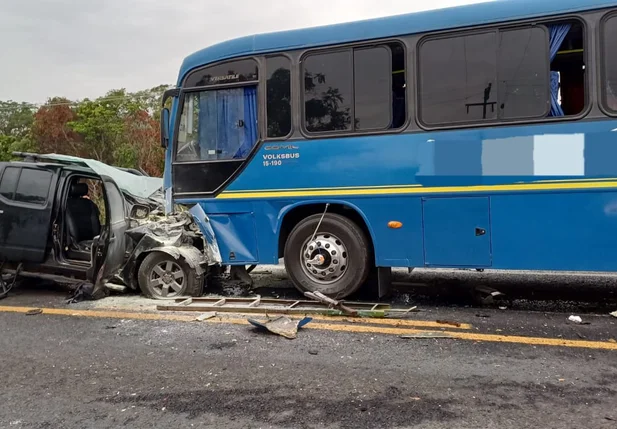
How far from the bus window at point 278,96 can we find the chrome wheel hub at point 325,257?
4.34ft

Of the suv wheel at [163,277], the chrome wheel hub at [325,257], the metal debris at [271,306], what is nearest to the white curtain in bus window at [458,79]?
the chrome wheel hub at [325,257]

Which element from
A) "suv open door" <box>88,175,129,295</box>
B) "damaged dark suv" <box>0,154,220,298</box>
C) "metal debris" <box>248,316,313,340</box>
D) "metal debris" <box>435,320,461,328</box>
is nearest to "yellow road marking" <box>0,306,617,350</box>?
"metal debris" <box>248,316,313,340</box>

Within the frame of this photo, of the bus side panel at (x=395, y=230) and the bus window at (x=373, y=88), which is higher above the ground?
the bus window at (x=373, y=88)

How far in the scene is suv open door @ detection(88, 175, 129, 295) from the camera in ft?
20.2

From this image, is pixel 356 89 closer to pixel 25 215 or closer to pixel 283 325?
pixel 283 325

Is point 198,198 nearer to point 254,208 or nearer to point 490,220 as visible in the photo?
point 254,208

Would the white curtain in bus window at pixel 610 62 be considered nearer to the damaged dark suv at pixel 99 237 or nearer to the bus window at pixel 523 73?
the bus window at pixel 523 73

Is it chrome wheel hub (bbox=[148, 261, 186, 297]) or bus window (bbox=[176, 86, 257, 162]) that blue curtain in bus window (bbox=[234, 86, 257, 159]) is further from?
chrome wheel hub (bbox=[148, 261, 186, 297])

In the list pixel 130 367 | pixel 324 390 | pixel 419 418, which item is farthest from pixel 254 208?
pixel 419 418

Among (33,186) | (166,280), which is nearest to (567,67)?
(166,280)

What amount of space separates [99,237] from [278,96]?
285cm

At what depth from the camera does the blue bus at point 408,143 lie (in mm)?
4910

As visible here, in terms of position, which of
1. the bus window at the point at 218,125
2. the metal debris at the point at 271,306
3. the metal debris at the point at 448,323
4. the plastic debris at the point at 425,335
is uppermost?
the bus window at the point at 218,125

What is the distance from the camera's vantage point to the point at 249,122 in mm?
6023
